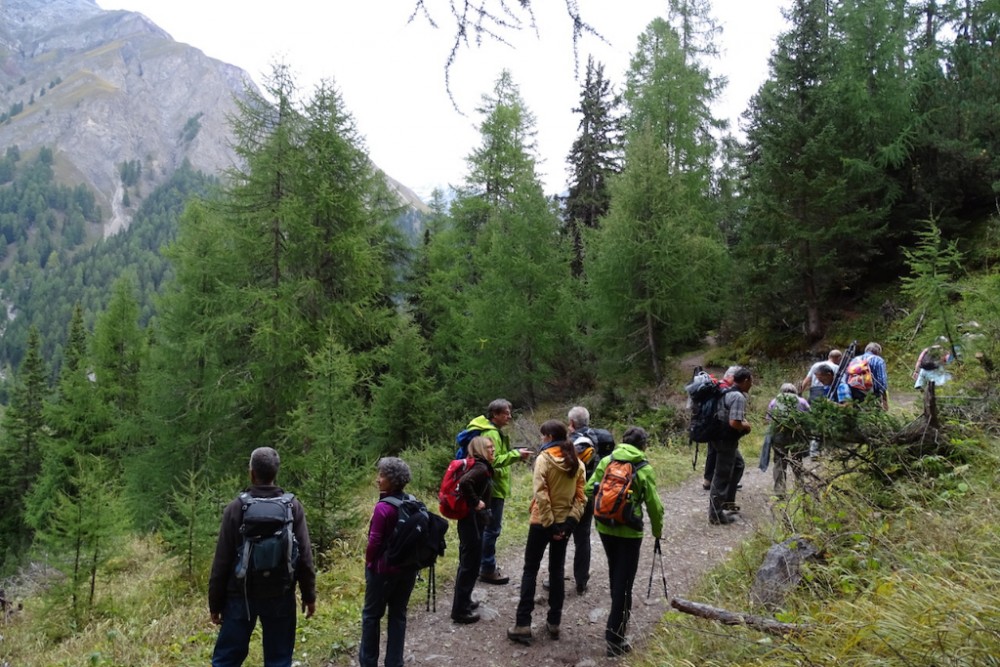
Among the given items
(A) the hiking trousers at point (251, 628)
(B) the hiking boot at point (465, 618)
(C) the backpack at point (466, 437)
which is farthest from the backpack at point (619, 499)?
(A) the hiking trousers at point (251, 628)

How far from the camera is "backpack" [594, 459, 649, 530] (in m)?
4.77

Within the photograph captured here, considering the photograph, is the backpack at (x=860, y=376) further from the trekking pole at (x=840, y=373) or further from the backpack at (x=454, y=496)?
the backpack at (x=454, y=496)

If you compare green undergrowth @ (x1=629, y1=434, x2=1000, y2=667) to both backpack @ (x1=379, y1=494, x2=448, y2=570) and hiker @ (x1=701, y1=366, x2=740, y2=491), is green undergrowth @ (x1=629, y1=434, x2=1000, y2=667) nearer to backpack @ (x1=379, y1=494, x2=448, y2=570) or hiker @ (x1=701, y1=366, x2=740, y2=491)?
backpack @ (x1=379, y1=494, x2=448, y2=570)

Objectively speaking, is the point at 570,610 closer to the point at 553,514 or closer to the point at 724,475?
the point at 553,514

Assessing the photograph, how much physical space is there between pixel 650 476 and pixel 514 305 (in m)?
14.8

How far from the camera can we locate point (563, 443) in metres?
5.14

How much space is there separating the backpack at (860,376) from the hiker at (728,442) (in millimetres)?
1899

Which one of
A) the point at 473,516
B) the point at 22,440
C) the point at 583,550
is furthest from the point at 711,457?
the point at 22,440

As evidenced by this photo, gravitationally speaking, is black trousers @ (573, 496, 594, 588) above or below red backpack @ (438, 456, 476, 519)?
below

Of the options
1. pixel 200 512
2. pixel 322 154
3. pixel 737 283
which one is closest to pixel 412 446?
pixel 200 512

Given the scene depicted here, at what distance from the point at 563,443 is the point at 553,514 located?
64 centimetres

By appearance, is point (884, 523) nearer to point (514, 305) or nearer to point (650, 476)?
point (650, 476)

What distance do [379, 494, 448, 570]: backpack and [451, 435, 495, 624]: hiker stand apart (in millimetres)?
716

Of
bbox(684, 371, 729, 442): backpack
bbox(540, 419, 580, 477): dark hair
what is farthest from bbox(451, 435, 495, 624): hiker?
bbox(684, 371, 729, 442): backpack
